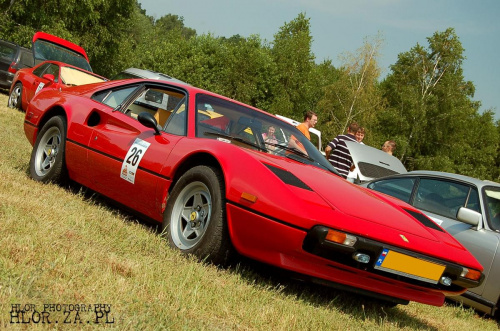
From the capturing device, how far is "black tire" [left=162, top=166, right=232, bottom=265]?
146 inches

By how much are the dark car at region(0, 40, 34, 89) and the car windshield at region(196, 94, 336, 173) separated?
14.7m

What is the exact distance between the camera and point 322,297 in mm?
4059

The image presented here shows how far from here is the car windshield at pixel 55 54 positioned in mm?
15727


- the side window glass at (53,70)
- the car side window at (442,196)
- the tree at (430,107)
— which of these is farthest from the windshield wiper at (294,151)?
the tree at (430,107)

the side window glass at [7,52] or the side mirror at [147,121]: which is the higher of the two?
the side window glass at [7,52]

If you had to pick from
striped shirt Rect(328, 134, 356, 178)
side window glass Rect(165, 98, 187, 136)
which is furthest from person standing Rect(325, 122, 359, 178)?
side window glass Rect(165, 98, 187, 136)

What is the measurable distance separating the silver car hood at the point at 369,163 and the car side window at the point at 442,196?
9.07ft

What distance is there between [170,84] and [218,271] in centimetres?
200

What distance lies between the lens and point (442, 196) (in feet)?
20.6

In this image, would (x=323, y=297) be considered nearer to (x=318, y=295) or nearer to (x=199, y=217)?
(x=318, y=295)

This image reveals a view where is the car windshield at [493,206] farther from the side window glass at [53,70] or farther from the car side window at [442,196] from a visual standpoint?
the side window glass at [53,70]

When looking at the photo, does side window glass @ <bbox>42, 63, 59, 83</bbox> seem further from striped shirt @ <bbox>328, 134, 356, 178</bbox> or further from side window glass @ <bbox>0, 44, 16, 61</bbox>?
striped shirt @ <bbox>328, 134, 356, 178</bbox>

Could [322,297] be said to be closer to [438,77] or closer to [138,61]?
[438,77]

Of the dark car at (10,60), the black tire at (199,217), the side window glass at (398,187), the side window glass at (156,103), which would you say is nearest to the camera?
the black tire at (199,217)
